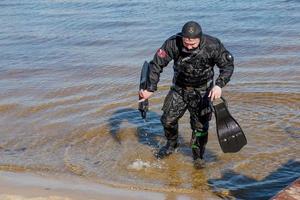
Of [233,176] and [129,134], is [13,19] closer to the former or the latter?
[129,134]

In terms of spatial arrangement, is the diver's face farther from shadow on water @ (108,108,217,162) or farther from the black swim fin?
shadow on water @ (108,108,217,162)

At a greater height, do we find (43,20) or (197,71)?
(197,71)

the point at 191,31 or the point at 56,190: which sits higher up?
the point at 191,31

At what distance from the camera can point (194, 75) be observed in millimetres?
6242

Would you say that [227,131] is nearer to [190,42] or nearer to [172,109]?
[172,109]

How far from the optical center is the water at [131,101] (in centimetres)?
671

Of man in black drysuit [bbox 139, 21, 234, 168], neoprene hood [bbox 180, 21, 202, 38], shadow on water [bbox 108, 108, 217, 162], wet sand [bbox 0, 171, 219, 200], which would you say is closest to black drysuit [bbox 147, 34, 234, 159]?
man in black drysuit [bbox 139, 21, 234, 168]

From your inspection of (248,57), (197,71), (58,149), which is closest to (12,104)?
(58,149)

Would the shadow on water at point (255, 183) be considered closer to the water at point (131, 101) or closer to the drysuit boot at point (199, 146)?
the water at point (131, 101)

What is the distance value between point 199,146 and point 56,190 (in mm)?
1906

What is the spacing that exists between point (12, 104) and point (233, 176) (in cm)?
460

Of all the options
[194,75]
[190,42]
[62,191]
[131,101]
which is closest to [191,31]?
[190,42]

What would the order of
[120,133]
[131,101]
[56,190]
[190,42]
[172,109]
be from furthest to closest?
[131,101]
[120,133]
[172,109]
[56,190]
[190,42]

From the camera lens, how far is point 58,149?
7551mm
